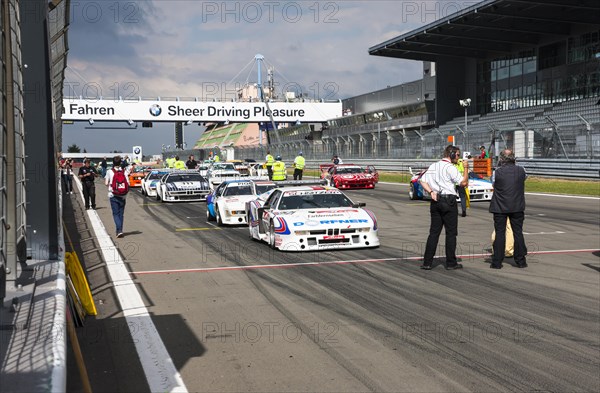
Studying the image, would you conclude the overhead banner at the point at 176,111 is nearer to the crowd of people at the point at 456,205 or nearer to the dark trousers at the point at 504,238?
the crowd of people at the point at 456,205

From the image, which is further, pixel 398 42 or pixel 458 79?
pixel 458 79

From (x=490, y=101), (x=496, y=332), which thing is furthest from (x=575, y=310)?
(x=490, y=101)

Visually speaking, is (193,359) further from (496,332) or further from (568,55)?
(568,55)

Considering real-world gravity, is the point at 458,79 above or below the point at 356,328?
above

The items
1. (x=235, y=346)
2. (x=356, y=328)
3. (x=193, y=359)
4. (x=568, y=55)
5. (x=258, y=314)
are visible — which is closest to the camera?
(x=193, y=359)

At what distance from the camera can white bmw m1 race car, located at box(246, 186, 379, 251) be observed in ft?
36.7

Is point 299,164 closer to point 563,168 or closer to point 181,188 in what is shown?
point 181,188

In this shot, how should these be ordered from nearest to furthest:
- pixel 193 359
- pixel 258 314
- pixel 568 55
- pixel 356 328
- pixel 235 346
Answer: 1. pixel 193 359
2. pixel 235 346
3. pixel 356 328
4. pixel 258 314
5. pixel 568 55

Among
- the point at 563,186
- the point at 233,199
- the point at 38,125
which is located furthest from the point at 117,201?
the point at 563,186

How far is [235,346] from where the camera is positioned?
5.70m

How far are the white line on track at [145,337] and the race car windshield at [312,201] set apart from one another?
3.17 m

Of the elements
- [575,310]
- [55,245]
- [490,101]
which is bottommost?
[575,310]

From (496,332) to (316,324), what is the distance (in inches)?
63.7

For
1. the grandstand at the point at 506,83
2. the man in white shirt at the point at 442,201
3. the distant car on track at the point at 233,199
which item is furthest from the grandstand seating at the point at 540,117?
the man in white shirt at the point at 442,201
